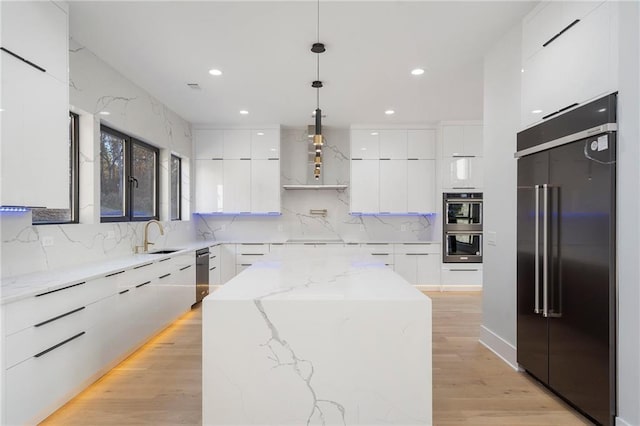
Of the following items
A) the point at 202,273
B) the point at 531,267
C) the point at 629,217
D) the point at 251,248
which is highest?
the point at 629,217

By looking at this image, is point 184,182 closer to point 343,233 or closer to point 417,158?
point 343,233

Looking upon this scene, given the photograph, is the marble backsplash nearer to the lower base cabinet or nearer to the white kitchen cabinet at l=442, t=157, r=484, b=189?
the white kitchen cabinet at l=442, t=157, r=484, b=189

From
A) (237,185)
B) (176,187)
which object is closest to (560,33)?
(237,185)

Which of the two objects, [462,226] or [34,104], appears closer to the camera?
[34,104]

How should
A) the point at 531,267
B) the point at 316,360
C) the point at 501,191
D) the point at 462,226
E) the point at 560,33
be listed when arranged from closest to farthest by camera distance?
the point at 316,360 < the point at 560,33 < the point at 531,267 < the point at 501,191 < the point at 462,226

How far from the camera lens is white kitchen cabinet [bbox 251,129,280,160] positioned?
5879 mm

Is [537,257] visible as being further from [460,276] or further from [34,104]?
[34,104]

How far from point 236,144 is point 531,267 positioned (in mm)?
4690

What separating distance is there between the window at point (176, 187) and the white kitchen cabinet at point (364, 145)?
2869 millimetres

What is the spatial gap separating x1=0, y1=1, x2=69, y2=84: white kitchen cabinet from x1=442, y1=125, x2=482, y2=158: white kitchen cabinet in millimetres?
4997

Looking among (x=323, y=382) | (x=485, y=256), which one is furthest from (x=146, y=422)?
(x=485, y=256)

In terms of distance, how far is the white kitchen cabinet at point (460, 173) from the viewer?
5.69 metres

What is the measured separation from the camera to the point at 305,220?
6.32m

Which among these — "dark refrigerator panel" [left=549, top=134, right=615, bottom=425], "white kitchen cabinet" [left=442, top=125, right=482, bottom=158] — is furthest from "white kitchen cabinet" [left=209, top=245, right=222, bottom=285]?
"dark refrigerator panel" [left=549, top=134, right=615, bottom=425]
